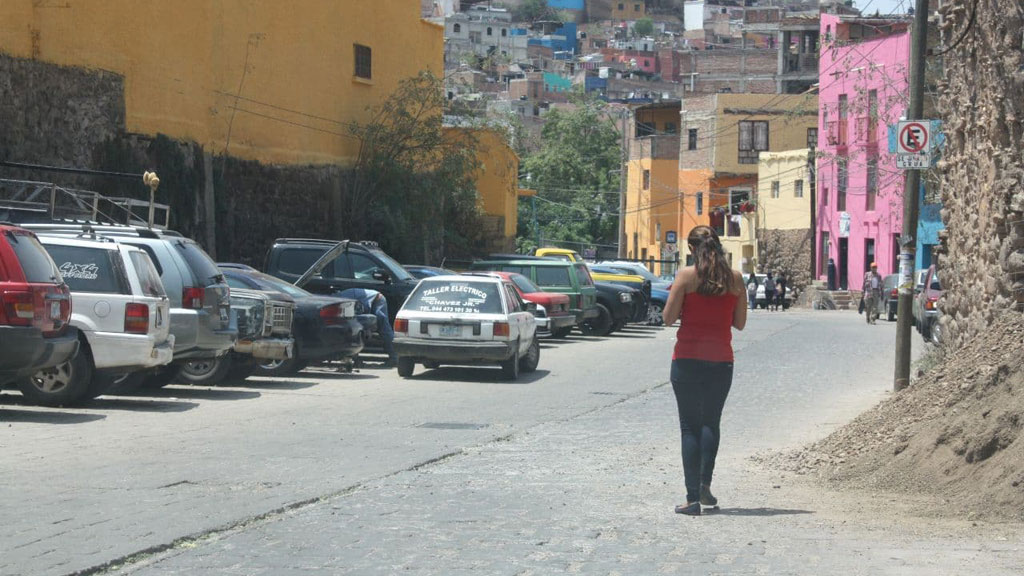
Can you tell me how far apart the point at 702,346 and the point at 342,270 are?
1723cm

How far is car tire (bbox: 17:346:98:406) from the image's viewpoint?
15875 mm

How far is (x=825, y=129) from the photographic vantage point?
65188 millimetres

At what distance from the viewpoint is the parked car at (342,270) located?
2609 centimetres

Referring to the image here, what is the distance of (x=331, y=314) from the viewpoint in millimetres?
21562

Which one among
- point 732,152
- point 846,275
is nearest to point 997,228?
point 846,275

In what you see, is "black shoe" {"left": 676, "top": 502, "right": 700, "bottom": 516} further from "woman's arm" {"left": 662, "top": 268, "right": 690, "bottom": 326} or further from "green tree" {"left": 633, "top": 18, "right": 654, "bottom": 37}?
"green tree" {"left": 633, "top": 18, "right": 654, "bottom": 37}

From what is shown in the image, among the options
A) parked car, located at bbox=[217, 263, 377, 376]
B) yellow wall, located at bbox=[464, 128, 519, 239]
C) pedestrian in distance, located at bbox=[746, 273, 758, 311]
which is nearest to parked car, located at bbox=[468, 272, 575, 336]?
parked car, located at bbox=[217, 263, 377, 376]

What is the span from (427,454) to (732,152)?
7034 cm

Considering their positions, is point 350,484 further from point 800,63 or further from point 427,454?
point 800,63

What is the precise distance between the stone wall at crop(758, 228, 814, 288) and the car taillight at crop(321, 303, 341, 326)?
165 feet

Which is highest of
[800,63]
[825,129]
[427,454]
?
[800,63]

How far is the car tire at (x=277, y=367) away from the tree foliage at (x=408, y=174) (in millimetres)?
19145

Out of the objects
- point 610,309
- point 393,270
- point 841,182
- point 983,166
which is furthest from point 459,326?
point 841,182

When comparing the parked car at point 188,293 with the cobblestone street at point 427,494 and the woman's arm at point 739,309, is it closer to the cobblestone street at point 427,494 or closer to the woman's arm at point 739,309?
the cobblestone street at point 427,494
